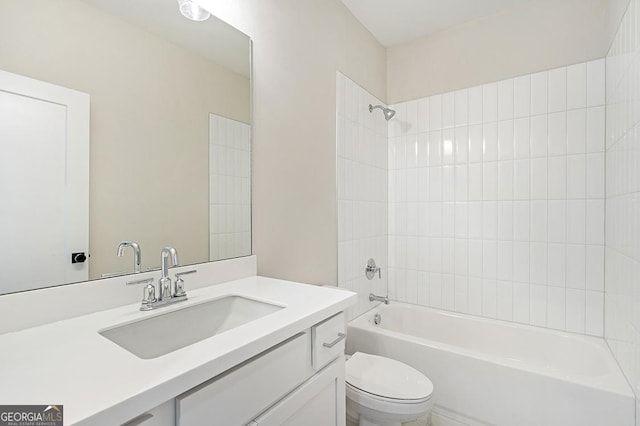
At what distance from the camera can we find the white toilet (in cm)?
132

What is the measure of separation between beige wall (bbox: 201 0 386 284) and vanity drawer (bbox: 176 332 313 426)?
672 millimetres

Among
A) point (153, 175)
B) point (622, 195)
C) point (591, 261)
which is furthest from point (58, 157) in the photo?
point (591, 261)

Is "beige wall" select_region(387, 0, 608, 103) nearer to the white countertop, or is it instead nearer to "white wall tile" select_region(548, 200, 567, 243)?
"white wall tile" select_region(548, 200, 567, 243)

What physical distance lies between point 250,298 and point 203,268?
0.85ft

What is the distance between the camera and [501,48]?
7.18 feet

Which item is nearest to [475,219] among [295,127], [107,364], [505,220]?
[505,220]

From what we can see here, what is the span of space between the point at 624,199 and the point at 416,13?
1708mm

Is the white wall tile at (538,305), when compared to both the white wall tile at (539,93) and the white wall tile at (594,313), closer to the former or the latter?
the white wall tile at (594,313)

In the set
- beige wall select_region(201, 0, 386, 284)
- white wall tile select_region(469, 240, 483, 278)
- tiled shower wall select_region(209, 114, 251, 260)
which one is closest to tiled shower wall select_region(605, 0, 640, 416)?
white wall tile select_region(469, 240, 483, 278)

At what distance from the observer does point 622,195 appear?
58.5 inches

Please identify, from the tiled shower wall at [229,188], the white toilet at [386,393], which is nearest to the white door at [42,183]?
the tiled shower wall at [229,188]

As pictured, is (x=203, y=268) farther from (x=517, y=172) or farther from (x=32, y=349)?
(x=517, y=172)

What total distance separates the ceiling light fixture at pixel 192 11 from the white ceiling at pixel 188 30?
0.02 metres

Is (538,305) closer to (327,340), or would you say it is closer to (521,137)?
(521,137)
